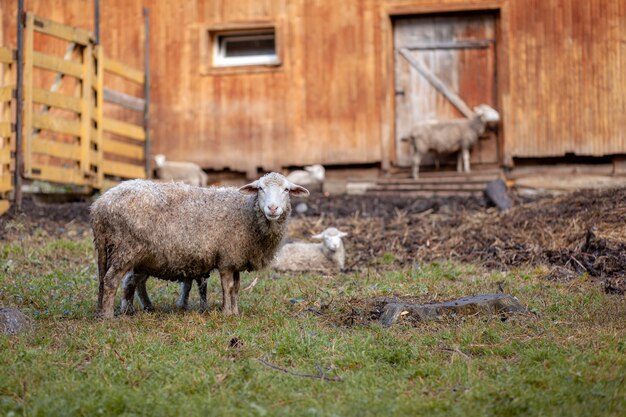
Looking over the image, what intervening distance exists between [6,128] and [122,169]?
3.48 metres

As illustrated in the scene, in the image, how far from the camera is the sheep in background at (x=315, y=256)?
35.3 ft

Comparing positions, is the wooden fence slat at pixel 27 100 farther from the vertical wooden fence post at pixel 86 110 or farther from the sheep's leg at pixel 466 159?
the sheep's leg at pixel 466 159

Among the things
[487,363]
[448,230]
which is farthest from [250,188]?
[448,230]

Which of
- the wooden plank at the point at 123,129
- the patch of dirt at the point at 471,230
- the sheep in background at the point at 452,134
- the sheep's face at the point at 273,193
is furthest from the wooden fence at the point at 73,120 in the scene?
the sheep's face at the point at 273,193

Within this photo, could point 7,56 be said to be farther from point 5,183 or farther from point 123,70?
point 123,70

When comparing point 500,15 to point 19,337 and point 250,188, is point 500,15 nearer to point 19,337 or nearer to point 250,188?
point 250,188

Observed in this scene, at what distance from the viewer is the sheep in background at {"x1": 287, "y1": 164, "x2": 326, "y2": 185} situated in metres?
16.1

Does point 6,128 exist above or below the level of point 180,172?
above

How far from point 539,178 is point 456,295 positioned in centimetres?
805

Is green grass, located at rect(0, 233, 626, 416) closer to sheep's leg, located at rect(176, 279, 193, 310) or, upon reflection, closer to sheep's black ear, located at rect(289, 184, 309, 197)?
sheep's leg, located at rect(176, 279, 193, 310)

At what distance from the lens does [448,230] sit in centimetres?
1208

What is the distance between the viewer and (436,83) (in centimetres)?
1670

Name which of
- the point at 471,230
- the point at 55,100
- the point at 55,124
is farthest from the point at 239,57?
the point at 471,230

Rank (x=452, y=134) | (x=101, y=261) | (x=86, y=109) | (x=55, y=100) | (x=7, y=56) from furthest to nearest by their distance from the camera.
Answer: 1. (x=452, y=134)
2. (x=86, y=109)
3. (x=55, y=100)
4. (x=7, y=56)
5. (x=101, y=261)
